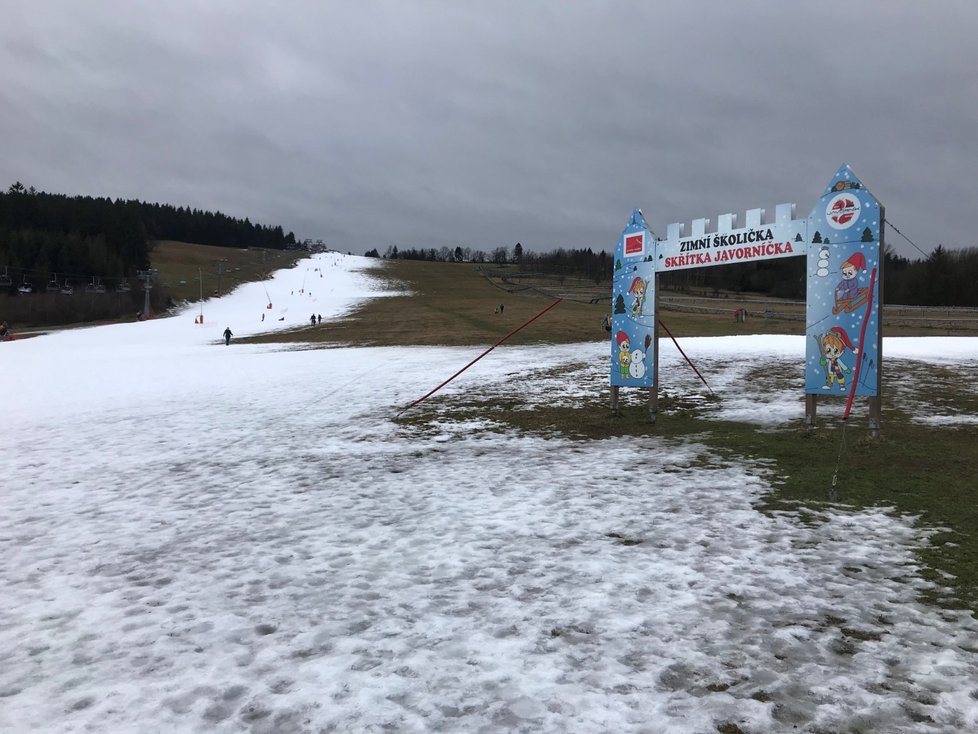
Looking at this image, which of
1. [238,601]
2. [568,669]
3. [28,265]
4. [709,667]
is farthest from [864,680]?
[28,265]

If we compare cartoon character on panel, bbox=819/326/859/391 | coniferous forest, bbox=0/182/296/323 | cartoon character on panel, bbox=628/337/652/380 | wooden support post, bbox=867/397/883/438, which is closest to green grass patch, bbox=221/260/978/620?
wooden support post, bbox=867/397/883/438

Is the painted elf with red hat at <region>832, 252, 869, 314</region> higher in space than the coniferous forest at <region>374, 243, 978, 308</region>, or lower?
lower

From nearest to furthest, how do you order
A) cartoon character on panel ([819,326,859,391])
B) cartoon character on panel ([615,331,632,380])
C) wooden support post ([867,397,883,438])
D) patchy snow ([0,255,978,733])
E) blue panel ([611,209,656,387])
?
1. patchy snow ([0,255,978,733])
2. wooden support post ([867,397,883,438])
3. cartoon character on panel ([819,326,859,391])
4. blue panel ([611,209,656,387])
5. cartoon character on panel ([615,331,632,380])

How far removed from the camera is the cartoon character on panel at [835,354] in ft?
35.0

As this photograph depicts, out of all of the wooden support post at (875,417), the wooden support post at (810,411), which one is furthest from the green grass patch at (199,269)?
the wooden support post at (875,417)

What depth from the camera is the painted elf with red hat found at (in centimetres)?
1039

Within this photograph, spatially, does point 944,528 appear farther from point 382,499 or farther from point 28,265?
point 28,265

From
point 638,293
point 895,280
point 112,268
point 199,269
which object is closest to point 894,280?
point 895,280

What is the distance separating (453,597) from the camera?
5.32 meters

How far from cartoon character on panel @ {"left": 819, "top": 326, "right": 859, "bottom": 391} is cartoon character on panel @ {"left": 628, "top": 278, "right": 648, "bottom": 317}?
3.68 m

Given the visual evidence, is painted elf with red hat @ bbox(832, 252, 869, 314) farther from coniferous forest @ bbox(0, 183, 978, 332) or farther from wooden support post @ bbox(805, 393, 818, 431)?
coniferous forest @ bbox(0, 183, 978, 332)

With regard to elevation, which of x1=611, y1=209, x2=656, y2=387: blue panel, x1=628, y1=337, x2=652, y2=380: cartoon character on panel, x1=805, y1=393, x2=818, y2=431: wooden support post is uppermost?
x1=611, y1=209, x2=656, y2=387: blue panel

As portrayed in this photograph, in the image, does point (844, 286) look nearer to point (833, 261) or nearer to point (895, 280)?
point (833, 261)

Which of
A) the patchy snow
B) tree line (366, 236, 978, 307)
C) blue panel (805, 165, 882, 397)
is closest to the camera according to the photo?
the patchy snow
